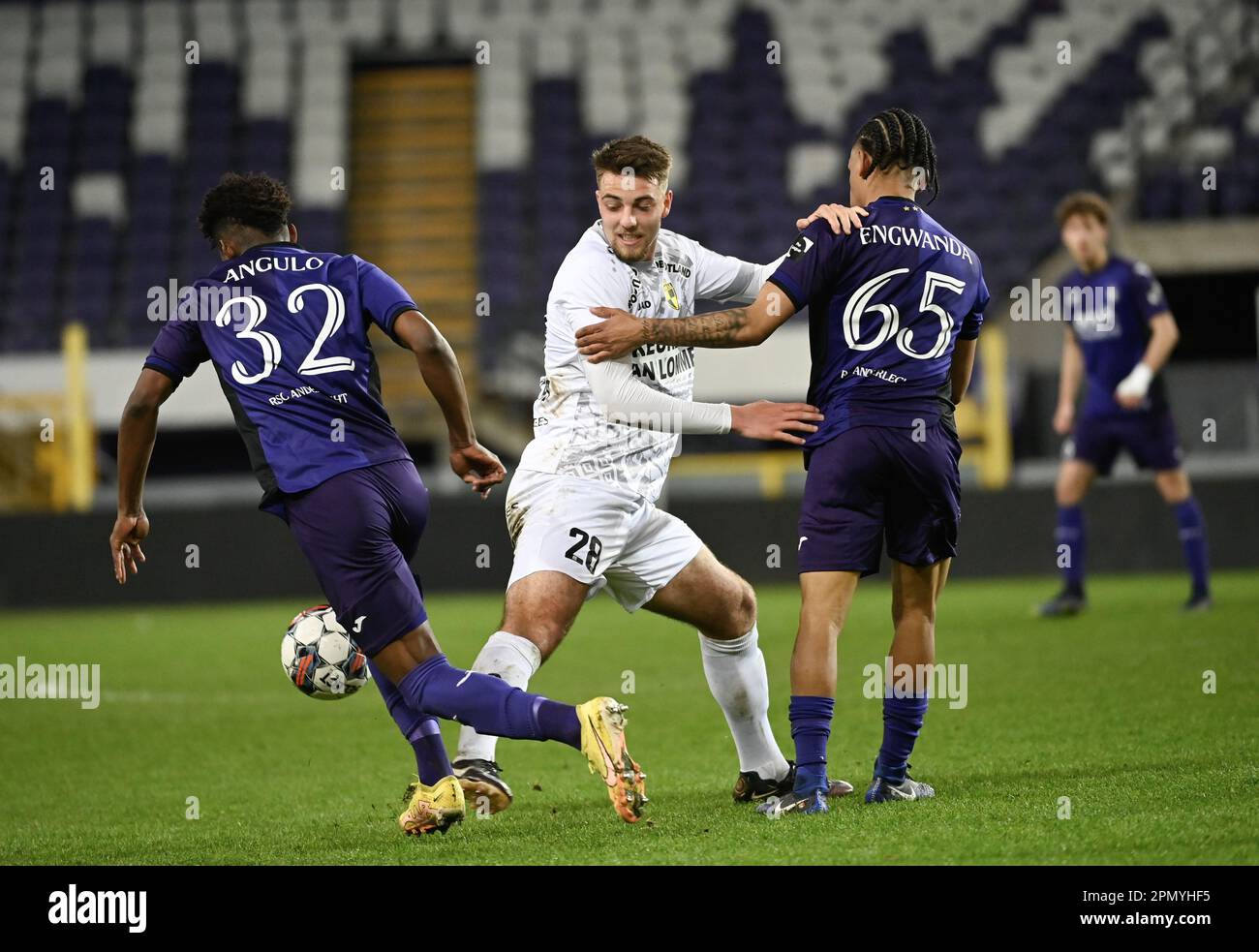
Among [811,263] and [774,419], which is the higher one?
[811,263]

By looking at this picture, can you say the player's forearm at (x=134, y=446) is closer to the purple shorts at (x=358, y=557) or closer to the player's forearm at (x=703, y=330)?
the purple shorts at (x=358, y=557)

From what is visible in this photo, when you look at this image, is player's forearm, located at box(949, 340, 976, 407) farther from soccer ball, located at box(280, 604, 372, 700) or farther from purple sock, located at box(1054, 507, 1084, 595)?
purple sock, located at box(1054, 507, 1084, 595)

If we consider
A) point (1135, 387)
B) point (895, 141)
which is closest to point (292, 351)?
point (895, 141)

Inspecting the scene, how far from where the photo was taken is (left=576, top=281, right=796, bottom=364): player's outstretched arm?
446 centimetres

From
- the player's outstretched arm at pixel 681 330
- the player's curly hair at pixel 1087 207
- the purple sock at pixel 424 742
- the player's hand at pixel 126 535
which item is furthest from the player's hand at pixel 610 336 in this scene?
the player's curly hair at pixel 1087 207

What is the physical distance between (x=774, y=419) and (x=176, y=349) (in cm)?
166

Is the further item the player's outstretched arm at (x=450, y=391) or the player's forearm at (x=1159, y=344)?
the player's forearm at (x=1159, y=344)

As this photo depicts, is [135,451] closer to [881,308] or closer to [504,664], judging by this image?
[504,664]

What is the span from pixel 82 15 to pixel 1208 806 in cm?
2162

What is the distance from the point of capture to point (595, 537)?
4.73 m

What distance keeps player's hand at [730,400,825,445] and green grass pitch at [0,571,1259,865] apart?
3.38 ft

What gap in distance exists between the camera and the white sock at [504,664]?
4.49 metres

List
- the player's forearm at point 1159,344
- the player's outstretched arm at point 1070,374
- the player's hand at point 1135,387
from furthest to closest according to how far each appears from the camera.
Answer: the player's outstretched arm at point 1070,374, the player's forearm at point 1159,344, the player's hand at point 1135,387

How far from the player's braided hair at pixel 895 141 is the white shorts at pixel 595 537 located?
1191mm
